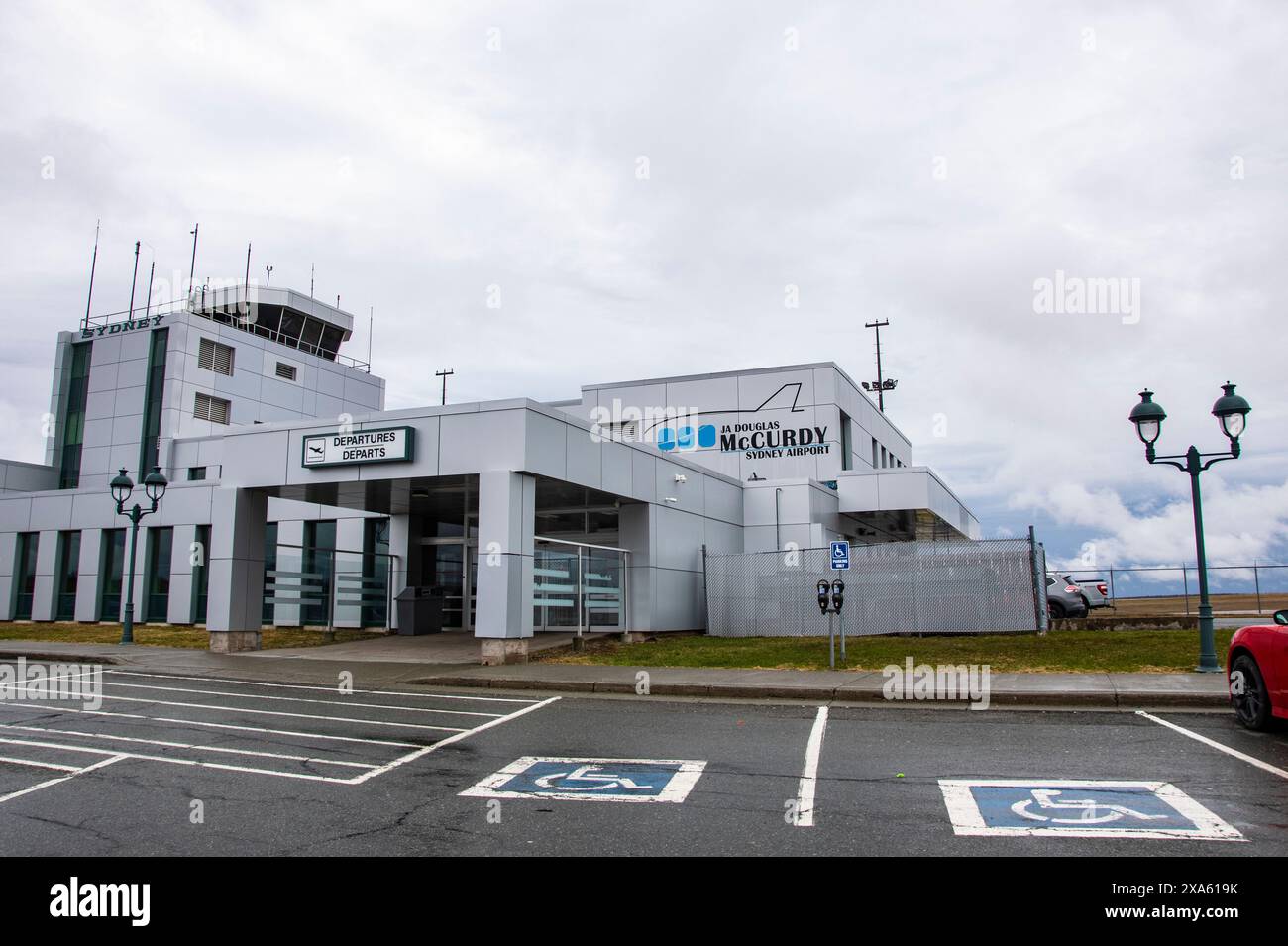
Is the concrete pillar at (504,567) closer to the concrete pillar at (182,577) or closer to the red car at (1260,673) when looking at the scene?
the red car at (1260,673)

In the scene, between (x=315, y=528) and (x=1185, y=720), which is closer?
(x=1185, y=720)

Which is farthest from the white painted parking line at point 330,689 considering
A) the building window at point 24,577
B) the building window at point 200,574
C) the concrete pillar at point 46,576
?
the building window at point 24,577

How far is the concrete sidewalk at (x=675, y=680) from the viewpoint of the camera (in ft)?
37.9

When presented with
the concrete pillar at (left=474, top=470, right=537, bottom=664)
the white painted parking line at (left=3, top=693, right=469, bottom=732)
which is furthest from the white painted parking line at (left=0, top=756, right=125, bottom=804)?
the concrete pillar at (left=474, top=470, right=537, bottom=664)

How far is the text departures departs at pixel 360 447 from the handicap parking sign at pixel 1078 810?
46.1 feet

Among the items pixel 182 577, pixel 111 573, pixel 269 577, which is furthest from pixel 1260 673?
pixel 111 573

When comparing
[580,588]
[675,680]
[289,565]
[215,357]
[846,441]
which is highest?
[215,357]

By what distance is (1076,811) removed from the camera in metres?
6.26

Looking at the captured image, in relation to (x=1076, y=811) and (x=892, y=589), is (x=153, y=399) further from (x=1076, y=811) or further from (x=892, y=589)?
(x=1076, y=811)

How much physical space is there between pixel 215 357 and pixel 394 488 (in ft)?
106
